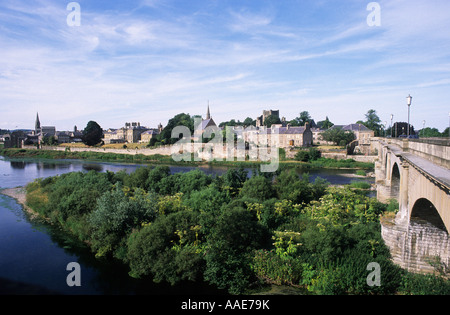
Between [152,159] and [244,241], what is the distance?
2053 inches

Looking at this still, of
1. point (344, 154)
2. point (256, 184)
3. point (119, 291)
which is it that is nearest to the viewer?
point (119, 291)

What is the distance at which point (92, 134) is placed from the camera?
277 ft

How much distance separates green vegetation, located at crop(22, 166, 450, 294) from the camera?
12.2 metres

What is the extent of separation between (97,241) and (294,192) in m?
12.2

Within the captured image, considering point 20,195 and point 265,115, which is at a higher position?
point 265,115

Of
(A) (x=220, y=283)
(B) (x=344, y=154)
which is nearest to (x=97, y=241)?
(A) (x=220, y=283)

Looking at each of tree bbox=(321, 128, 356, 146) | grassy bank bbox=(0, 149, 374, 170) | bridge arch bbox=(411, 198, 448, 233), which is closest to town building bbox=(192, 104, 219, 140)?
grassy bank bbox=(0, 149, 374, 170)

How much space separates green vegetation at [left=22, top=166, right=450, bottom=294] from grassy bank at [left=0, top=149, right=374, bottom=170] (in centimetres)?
2162

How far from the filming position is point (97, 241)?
16359 mm

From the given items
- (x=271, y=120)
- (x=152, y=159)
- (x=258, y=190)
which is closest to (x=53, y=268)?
(x=258, y=190)

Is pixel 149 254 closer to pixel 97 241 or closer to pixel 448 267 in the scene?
pixel 97 241

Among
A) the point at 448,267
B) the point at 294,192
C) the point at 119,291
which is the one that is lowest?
the point at 119,291

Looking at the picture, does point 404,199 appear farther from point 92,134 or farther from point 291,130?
point 92,134
